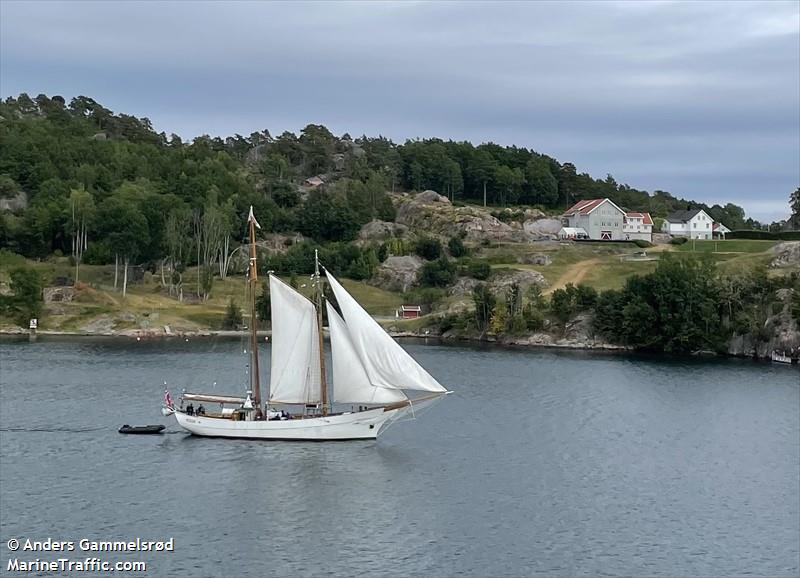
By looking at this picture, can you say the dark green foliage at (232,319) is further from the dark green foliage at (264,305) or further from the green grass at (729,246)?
the green grass at (729,246)

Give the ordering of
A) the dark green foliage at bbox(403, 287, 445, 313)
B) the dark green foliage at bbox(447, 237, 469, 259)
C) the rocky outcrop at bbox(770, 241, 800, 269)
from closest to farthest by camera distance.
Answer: the rocky outcrop at bbox(770, 241, 800, 269)
the dark green foliage at bbox(403, 287, 445, 313)
the dark green foliage at bbox(447, 237, 469, 259)

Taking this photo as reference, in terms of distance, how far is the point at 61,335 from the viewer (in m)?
128

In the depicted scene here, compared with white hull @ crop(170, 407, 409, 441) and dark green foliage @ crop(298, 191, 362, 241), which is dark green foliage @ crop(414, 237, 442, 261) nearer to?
dark green foliage @ crop(298, 191, 362, 241)

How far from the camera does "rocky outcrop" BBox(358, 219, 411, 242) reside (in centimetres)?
16912

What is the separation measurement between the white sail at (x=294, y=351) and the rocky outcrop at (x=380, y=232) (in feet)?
327

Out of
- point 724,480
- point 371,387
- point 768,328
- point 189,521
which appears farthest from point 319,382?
point 768,328

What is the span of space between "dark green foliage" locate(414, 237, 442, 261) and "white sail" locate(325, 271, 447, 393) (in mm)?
91859

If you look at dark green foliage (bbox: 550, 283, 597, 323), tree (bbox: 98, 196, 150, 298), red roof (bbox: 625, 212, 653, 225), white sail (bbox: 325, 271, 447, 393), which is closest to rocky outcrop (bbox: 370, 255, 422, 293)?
dark green foliage (bbox: 550, 283, 597, 323)

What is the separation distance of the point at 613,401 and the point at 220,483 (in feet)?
130

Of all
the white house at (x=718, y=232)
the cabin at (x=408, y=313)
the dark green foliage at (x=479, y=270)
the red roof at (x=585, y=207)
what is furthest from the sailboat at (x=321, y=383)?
the white house at (x=718, y=232)

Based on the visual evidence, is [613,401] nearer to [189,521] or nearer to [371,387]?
[371,387]

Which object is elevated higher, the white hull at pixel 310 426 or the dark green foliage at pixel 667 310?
the dark green foliage at pixel 667 310

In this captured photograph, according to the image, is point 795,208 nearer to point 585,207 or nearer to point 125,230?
point 585,207

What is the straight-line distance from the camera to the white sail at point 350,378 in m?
66.0
